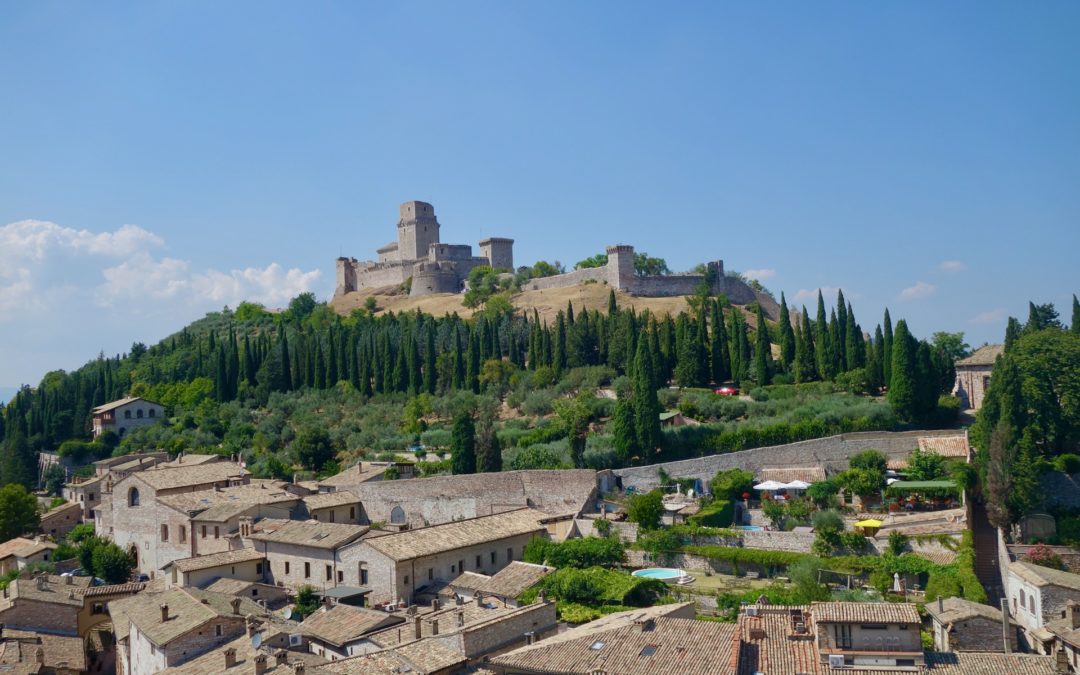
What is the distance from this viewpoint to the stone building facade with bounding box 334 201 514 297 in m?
102

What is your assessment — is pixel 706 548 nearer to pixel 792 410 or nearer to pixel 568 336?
pixel 792 410

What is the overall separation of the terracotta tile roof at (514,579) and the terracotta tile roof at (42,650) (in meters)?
12.7

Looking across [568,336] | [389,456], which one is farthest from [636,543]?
[568,336]

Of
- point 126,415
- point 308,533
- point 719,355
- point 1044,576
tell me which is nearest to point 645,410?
point 308,533

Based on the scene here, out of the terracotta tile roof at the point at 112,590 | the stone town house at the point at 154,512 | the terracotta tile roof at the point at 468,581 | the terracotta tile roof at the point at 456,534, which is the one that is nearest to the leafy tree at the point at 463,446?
the terracotta tile roof at the point at 456,534

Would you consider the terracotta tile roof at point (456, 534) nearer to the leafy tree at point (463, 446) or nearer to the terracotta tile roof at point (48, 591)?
the leafy tree at point (463, 446)

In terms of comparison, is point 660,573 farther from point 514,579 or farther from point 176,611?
point 176,611

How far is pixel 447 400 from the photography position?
5391cm

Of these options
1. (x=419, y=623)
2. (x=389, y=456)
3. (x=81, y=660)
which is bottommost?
(x=81, y=660)

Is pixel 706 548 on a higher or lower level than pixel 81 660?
higher

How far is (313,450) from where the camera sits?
48156 millimetres

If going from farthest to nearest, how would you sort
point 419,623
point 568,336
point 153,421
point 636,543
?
point 153,421 < point 568,336 < point 636,543 < point 419,623

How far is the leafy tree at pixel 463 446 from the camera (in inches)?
1563

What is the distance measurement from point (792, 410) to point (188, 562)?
1000 inches
